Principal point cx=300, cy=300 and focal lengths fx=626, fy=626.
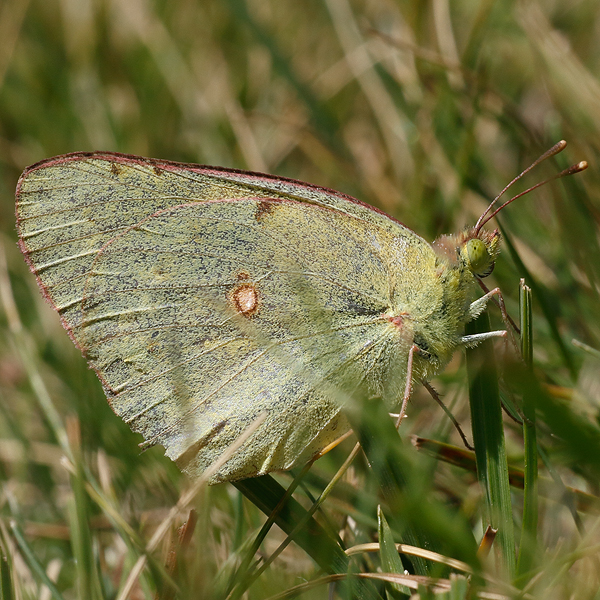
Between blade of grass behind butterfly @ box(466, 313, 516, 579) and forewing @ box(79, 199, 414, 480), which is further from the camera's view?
forewing @ box(79, 199, 414, 480)

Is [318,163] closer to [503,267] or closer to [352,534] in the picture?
[503,267]

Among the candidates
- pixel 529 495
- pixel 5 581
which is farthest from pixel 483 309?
pixel 5 581

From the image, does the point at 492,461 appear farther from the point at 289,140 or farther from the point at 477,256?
the point at 289,140

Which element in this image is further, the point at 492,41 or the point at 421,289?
the point at 492,41

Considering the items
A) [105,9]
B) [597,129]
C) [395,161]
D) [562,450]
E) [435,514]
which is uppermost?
[105,9]

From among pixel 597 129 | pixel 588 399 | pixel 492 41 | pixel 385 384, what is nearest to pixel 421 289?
Answer: pixel 385 384

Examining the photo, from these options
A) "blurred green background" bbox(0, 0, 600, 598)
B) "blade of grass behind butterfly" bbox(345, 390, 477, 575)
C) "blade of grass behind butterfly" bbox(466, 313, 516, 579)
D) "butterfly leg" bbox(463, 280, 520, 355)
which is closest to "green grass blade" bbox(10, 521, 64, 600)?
"blurred green background" bbox(0, 0, 600, 598)

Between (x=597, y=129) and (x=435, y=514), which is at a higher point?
(x=597, y=129)

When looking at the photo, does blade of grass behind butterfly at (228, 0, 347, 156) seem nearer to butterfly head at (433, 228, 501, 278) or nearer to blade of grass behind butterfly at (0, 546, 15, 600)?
butterfly head at (433, 228, 501, 278)
